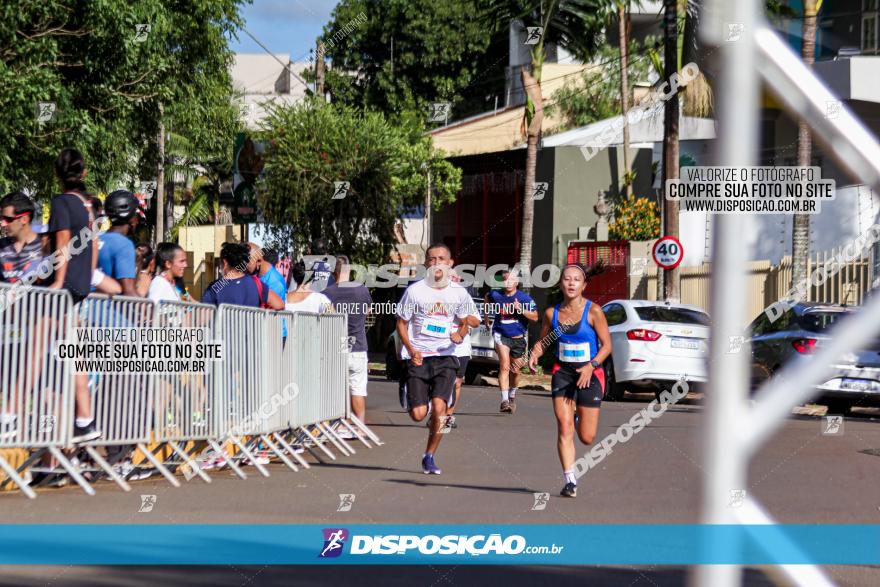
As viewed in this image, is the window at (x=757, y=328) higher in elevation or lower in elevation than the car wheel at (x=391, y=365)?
higher

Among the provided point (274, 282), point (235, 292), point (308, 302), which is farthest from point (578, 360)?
point (308, 302)

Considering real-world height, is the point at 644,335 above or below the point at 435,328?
below

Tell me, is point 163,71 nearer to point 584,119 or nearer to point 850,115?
point 850,115

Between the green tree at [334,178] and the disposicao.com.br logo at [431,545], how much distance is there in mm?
29112

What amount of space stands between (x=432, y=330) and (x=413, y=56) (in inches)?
1862

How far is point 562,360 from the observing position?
10.3 metres

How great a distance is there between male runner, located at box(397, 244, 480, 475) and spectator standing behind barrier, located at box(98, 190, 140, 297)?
218cm

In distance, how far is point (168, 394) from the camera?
10.2m

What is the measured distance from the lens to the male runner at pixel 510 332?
716 inches

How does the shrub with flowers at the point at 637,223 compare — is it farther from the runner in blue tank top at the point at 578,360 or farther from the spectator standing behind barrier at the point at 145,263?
the runner in blue tank top at the point at 578,360

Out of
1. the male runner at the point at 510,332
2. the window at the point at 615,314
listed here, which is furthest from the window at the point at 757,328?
the window at the point at 615,314

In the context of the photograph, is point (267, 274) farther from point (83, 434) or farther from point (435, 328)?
point (83, 434)

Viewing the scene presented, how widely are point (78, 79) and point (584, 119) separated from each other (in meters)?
33.0

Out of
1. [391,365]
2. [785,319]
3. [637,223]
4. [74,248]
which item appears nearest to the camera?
[74,248]
